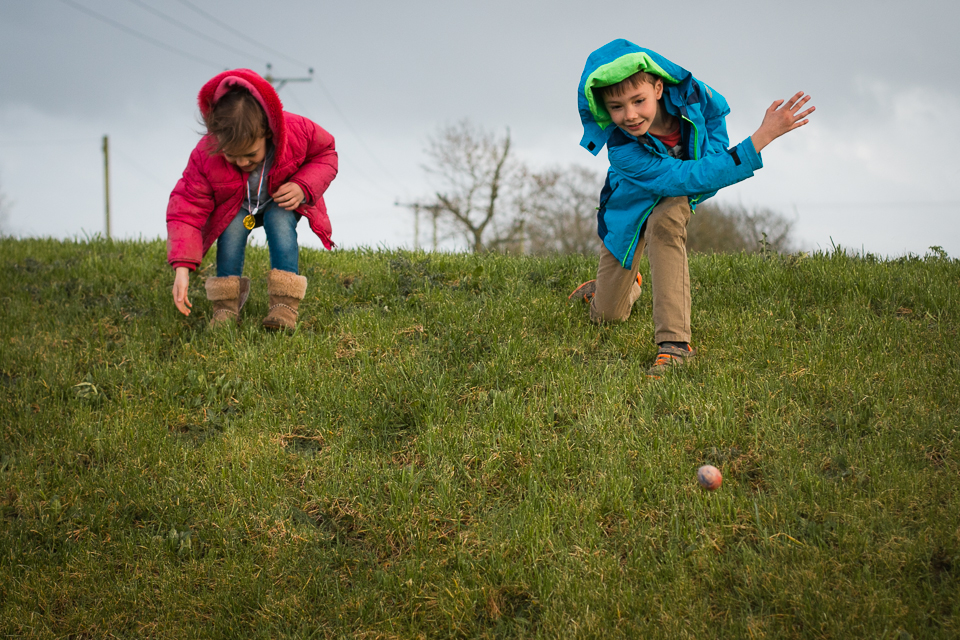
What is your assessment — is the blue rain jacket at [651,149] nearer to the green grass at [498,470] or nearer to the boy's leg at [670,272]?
the boy's leg at [670,272]

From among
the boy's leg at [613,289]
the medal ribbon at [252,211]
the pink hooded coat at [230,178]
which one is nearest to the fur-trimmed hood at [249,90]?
the pink hooded coat at [230,178]

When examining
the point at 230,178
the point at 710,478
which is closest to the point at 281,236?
the point at 230,178

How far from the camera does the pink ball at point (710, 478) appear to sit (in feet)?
9.54

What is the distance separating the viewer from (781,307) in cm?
451

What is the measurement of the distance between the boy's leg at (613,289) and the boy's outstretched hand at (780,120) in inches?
36.9

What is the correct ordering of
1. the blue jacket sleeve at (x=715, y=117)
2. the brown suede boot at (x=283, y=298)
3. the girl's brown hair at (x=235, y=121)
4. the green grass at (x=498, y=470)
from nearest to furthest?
the green grass at (x=498, y=470), the blue jacket sleeve at (x=715, y=117), the girl's brown hair at (x=235, y=121), the brown suede boot at (x=283, y=298)

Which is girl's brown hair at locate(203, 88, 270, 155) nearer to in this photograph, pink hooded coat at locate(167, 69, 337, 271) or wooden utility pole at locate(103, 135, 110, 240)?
pink hooded coat at locate(167, 69, 337, 271)

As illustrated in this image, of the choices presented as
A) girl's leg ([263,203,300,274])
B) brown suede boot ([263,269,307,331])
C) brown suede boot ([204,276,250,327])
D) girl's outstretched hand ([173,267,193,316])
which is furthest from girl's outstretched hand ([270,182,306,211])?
girl's outstretched hand ([173,267,193,316])

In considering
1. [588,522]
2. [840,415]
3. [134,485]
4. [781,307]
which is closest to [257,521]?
[134,485]

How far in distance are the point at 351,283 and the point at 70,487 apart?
2708 mm

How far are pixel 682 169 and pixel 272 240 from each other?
2724mm

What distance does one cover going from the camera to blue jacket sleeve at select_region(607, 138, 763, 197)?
143 inches

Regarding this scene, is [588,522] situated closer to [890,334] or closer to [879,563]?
[879,563]

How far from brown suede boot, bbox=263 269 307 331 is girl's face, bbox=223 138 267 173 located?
0.71m
